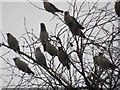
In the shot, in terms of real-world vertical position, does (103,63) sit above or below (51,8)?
below

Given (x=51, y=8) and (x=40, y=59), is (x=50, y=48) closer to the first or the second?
(x=40, y=59)

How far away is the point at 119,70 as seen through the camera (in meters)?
0.61

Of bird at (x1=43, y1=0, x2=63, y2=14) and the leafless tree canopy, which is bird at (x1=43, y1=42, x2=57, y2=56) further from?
bird at (x1=43, y1=0, x2=63, y2=14)

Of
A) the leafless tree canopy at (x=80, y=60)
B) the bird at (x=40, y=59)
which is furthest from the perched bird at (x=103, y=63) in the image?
the bird at (x=40, y=59)

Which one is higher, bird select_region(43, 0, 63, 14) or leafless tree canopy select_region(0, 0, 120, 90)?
bird select_region(43, 0, 63, 14)

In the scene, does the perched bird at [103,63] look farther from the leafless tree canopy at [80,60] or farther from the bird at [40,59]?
the bird at [40,59]

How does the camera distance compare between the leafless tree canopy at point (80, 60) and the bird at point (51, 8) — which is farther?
the bird at point (51, 8)

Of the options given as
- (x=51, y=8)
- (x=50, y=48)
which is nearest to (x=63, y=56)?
(x=50, y=48)

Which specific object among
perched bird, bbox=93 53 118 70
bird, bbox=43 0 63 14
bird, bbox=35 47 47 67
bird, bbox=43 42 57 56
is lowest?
perched bird, bbox=93 53 118 70

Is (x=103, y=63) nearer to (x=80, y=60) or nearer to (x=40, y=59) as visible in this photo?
(x=80, y=60)

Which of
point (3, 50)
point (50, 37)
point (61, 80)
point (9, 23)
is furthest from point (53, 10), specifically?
point (9, 23)

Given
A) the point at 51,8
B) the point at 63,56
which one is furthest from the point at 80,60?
the point at 51,8

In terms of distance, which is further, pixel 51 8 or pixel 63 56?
pixel 51 8

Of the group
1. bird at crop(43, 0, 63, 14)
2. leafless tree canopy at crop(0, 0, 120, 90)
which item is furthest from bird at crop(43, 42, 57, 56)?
bird at crop(43, 0, 63, 14)
